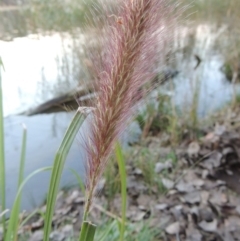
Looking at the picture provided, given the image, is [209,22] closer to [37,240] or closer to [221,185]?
[221,185]

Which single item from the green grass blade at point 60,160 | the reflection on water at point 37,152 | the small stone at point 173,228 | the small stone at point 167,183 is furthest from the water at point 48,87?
the green grass blade at point 60,160

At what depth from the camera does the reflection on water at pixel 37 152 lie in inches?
83.0

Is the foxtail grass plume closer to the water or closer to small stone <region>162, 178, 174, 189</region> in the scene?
small stone <region>162, 178, 174, 189</region>

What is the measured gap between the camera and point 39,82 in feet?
10.3

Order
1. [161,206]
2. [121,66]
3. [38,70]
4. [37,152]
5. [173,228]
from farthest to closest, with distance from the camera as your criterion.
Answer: [38,70]
[37,152]
[161,206]
[173,228]
[121,66]

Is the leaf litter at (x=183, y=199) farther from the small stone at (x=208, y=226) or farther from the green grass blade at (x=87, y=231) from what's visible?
the green grass blade at (x=87, y=231)

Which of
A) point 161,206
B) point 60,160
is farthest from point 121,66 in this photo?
point 161,206

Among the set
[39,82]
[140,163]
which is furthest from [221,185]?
[39,82]

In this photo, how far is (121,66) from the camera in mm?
479

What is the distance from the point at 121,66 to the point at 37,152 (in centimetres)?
207

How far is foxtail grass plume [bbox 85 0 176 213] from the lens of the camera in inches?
18.5

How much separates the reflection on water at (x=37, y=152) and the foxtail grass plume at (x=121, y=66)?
1.33 metres

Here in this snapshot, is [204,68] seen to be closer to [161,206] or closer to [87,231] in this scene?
[161,206]

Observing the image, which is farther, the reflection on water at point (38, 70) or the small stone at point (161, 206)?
the reflection on water at point (38, 70)
